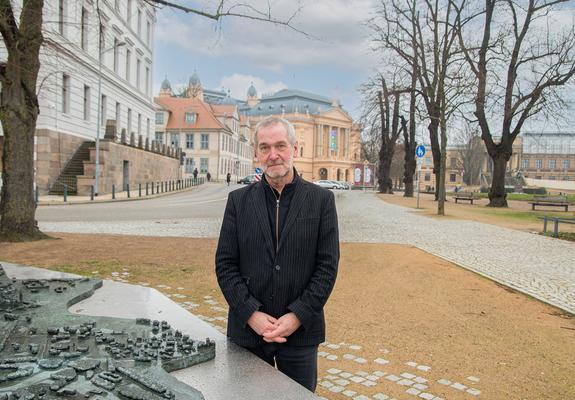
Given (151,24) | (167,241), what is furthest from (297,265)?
(151,24)

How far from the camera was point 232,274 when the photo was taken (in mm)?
2949

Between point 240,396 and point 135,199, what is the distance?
2936 cm

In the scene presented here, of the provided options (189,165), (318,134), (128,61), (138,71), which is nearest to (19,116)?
(128,61)

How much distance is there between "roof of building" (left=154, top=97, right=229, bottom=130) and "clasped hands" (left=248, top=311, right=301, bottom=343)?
241 feet

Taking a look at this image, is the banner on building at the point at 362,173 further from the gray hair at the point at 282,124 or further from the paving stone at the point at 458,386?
the gray hair at the point at 282,124

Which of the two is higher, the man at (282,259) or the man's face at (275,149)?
the man's face at (275,149)

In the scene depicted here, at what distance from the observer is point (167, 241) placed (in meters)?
12.5

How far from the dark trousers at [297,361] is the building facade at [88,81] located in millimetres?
17893

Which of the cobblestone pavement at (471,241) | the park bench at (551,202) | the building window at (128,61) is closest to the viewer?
the cobblestone pavement at (471,241)

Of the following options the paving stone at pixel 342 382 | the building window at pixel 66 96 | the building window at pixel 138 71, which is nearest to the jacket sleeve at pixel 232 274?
the paving stone at pixel 342 382

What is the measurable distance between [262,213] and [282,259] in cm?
29

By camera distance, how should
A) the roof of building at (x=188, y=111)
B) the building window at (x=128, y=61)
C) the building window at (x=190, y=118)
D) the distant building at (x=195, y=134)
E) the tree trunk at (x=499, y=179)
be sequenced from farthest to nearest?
the building window at (x=190, y=118) → the roof of building at (x=188, y=111) → the distant building at (x=195, y=134) → the building window at (x=128, y=61) → the tree trunk at (x=499, y=179)

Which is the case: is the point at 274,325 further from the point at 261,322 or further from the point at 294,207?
the point at 294,207

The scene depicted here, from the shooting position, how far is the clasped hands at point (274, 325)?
2.77m
